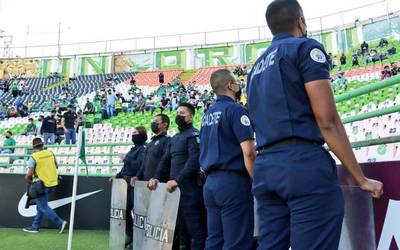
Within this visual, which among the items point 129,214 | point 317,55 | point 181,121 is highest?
point 181,121

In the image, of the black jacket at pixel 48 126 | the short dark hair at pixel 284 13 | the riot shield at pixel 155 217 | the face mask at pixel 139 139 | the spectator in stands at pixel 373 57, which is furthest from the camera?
the spectator in stands at pixel 373 57

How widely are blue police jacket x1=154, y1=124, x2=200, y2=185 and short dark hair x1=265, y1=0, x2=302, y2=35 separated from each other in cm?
254

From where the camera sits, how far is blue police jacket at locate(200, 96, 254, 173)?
10.2 ft

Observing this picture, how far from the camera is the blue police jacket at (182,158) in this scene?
174 inches

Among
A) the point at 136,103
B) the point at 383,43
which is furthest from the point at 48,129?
the point at 383,43

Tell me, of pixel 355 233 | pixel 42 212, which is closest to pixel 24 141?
pixel 42 212

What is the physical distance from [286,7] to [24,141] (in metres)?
15.5

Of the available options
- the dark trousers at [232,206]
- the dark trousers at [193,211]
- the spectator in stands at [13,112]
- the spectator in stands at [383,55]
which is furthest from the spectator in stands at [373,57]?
the dark trousers at [232,206]

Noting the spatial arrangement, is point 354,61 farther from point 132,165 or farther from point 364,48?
point 132,165

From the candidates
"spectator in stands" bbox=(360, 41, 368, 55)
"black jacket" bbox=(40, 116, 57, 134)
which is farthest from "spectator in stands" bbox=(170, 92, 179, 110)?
"spectator in stands" bbox=(360, 41, 368, 55)

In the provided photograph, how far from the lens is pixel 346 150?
1.78 m

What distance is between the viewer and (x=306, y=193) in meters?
1.75

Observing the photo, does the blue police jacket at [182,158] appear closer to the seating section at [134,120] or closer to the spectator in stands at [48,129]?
the seating section at [134,120]

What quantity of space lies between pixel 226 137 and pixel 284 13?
1.28m
